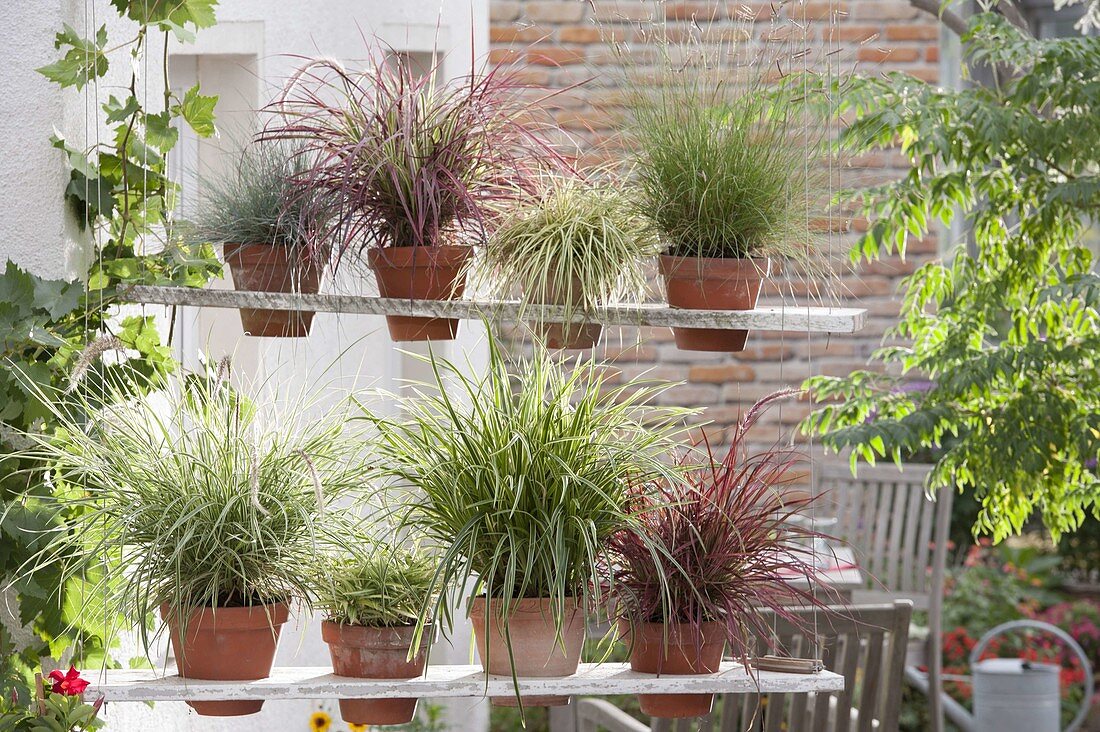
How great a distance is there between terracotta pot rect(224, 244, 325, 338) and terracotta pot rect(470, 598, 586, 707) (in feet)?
1.68

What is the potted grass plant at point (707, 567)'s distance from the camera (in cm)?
150

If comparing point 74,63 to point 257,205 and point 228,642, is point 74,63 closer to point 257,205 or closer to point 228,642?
point 257,205

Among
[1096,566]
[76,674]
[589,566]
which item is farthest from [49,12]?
[1096,566]

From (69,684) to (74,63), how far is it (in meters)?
0.83

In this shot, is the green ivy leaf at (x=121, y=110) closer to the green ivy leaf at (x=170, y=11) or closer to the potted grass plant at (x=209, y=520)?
the green ivy leaf at (x=170, y=11)

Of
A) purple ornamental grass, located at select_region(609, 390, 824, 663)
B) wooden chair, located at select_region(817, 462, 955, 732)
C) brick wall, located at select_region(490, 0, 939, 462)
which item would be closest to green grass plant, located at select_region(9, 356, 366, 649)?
purple ornamental grass, located at select_region(609, 390, 824, 663)

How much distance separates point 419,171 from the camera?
1620 mm

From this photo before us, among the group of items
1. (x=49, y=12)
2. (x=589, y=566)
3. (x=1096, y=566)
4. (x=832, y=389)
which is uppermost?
(x=49, y=12)

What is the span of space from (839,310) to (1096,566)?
4407 mm

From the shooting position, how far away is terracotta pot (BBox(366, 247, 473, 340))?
5.40 feet

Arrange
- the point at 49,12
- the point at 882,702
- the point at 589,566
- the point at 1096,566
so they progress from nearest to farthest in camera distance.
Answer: the point at 589,566, the point at 49,12, the point at 882,702, the point at 1096,566

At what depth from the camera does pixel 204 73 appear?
9.04 ft

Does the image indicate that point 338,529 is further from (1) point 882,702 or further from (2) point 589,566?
(1) point 882,702

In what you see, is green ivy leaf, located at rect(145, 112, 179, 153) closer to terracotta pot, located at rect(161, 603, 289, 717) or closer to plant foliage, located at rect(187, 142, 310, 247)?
plant foliage, located at rect(187, 142, 310, 247)
